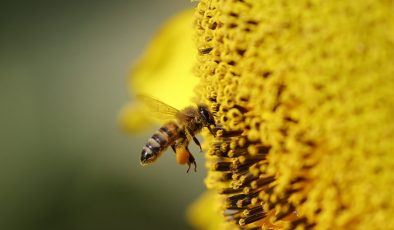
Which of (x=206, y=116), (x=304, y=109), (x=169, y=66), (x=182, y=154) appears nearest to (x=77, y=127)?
(x=169, y=66)

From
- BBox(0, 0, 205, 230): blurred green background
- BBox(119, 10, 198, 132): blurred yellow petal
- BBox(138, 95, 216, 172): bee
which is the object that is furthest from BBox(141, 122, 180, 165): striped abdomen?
BBox(0, 0, 205, 230): blurred green background

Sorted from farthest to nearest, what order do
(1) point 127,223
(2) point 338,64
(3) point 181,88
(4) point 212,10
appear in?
(1) point 127,223, (3) point 181,88, (4) point 212,10, (2) point 338,64

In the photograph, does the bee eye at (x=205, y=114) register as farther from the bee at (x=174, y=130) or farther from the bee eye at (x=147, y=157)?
the bee eye at (x=147, y=157)

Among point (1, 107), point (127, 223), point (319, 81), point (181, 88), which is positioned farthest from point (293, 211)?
point (1, 107)

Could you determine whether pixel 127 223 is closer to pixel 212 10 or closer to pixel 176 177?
pixel 176 177

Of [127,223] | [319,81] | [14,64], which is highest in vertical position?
[14,64]

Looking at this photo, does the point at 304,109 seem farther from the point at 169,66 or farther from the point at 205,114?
the point at 169,66

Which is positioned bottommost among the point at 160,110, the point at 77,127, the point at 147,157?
the point at 147,157
